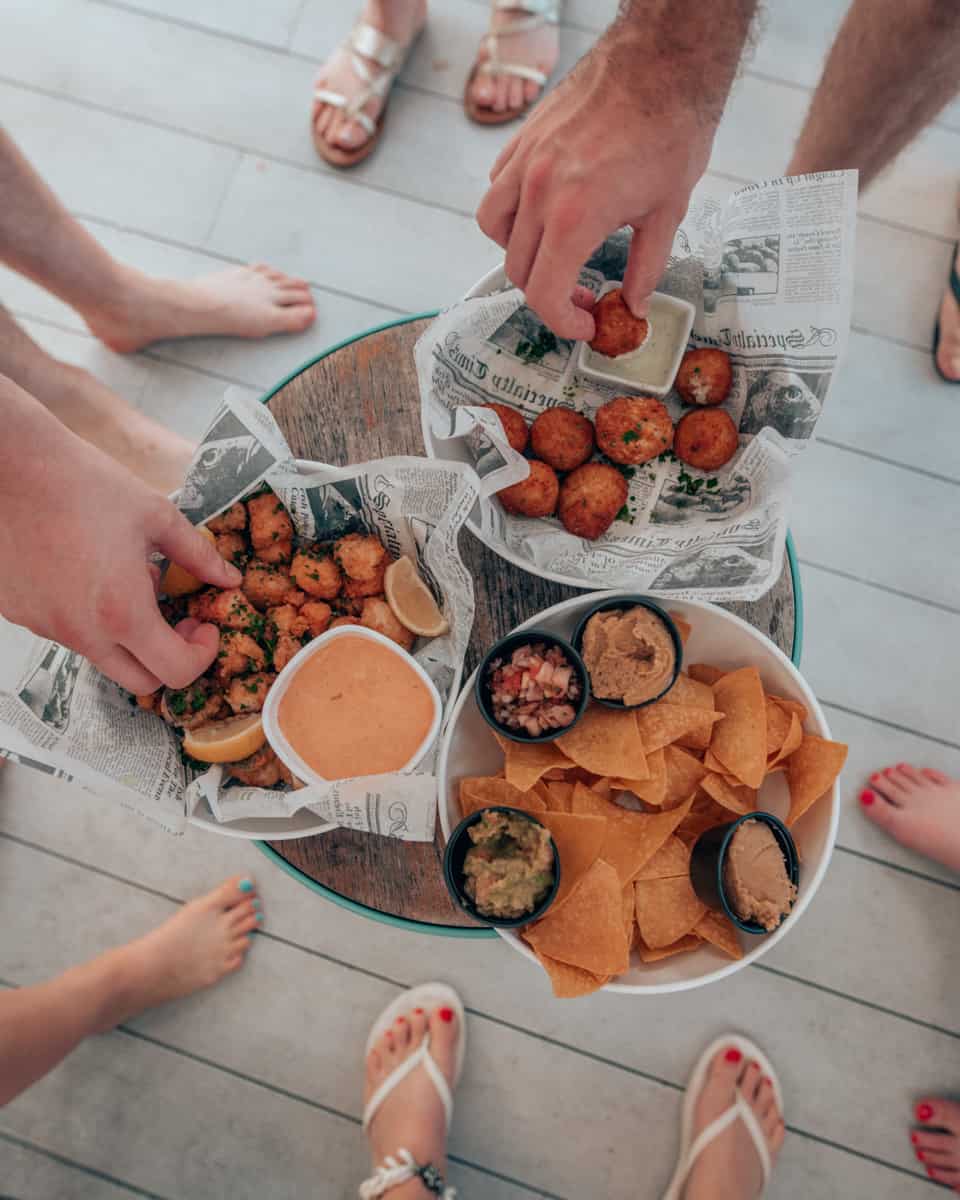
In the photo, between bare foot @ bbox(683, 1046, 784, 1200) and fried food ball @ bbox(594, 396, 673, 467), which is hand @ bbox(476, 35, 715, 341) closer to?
fried food ball @ bbox(594, 396, 673, 467)

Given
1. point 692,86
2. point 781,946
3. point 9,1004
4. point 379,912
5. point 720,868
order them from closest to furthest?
1. point 692,86
2. point 720,868
3. point 379,912
4. point 9,1004
5. point 781,946

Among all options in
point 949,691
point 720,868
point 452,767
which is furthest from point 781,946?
point 452,767

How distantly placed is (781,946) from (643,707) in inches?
47.9

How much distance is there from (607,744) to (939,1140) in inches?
64.1

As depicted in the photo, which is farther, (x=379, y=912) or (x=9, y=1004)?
(x=9, y=1004)

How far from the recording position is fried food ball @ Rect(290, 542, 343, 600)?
1342mm

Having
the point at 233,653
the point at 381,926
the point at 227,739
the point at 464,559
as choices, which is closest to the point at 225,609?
the point at 233,653

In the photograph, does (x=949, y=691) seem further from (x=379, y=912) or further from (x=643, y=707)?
(x=379, y=912)

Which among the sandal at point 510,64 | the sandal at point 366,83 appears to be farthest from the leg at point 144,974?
the sandal at point 510,64

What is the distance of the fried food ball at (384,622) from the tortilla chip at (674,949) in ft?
1.90

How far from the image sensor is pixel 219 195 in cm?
244

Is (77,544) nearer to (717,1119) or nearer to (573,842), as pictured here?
(573,842)

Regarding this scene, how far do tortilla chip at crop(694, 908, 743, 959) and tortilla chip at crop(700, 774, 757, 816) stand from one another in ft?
0.51

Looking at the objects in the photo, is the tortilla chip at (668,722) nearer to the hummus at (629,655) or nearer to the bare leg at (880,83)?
the hummus at (629,655)
